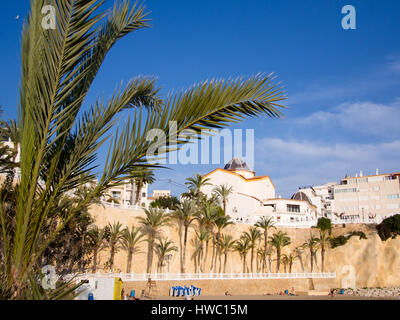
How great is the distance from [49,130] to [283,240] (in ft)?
149

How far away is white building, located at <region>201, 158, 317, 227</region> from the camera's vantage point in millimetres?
58844

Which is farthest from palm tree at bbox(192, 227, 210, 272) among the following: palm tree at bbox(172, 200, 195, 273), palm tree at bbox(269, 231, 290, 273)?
palm tree at bbox(269, 231, 290, 273)

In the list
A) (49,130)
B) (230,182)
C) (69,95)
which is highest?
(230,182)

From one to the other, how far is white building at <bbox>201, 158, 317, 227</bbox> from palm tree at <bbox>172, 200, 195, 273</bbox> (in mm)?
15846

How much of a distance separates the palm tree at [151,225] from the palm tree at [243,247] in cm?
1137

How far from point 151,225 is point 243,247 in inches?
557

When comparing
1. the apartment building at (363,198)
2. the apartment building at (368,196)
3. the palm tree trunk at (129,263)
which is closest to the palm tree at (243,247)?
the palm tree trunk at (129,263)

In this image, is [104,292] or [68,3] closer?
[68,3]

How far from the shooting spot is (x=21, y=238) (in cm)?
395

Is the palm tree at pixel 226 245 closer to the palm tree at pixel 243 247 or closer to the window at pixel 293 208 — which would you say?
the palm tree at pixel 243 247

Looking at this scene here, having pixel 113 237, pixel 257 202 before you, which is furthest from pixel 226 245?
pixel 257 202
